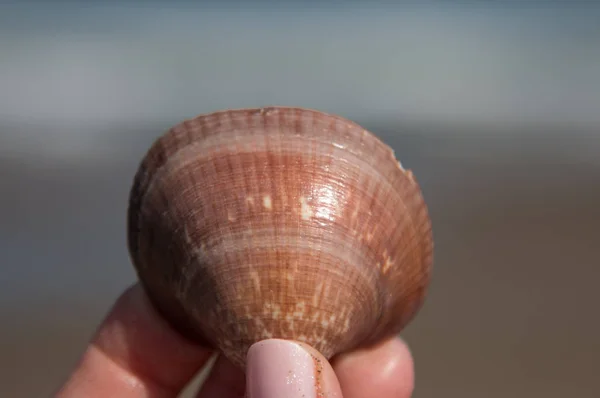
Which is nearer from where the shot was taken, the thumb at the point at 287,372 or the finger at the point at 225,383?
the thumb at the point at 287,372

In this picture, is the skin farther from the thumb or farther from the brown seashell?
the thumb

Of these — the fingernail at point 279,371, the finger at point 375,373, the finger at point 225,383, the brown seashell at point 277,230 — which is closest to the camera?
the fingernail at point 279,371

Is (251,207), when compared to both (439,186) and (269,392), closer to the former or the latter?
(269,392)

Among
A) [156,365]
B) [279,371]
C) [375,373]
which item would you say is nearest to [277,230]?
[279,371]

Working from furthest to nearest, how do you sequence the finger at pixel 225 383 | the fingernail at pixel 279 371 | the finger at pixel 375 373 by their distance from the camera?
the finger at pixel 225 383 → the finger at pixel 375 373 → the fingernail at pixel 279 371

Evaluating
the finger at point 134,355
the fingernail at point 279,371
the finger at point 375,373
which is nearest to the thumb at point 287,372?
the fingernail at point 279,371

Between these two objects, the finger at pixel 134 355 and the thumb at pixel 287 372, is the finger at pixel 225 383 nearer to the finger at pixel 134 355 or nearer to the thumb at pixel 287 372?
the finger at pixel 134 355
